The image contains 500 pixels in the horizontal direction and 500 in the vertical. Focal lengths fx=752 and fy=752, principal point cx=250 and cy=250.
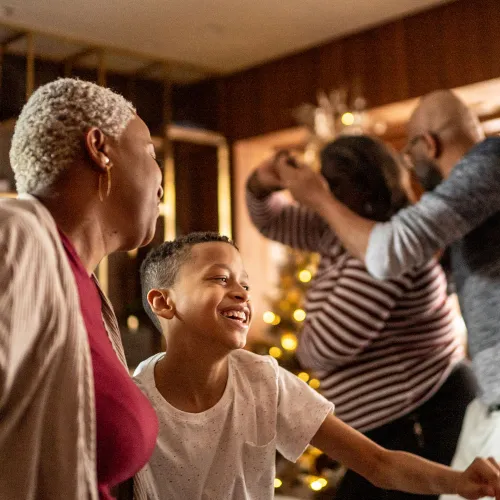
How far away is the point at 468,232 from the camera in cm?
161

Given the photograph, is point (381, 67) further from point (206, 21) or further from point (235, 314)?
point (235, 314)

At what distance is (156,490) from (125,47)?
3.81 meters

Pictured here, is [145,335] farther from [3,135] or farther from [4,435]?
[4,435]

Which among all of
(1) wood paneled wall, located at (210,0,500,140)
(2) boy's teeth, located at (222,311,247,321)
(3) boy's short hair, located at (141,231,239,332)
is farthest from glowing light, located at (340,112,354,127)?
(2) boy's teeth, located at (222,311,247,321)

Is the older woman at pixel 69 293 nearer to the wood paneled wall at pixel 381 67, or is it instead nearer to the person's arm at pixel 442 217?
the person's arm at pixel 442 217

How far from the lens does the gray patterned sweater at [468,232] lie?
Answer: 1521 millimetres

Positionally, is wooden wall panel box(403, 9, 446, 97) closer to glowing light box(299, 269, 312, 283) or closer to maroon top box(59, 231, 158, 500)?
glowing light box(299, 269, 312, 283)

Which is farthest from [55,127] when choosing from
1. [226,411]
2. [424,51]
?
[424,51]

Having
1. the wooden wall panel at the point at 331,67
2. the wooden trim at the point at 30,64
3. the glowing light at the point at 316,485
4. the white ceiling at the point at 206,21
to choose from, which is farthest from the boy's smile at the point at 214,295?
the wooden wall panel at the point at 331,67

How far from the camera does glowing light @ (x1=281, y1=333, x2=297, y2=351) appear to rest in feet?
12.3

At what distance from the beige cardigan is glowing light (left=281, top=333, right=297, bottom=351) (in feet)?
9.73

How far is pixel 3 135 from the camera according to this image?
4316 millimetres

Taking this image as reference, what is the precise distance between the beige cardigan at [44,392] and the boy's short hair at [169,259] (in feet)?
1.58

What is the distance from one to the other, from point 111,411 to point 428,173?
1.19 meters
